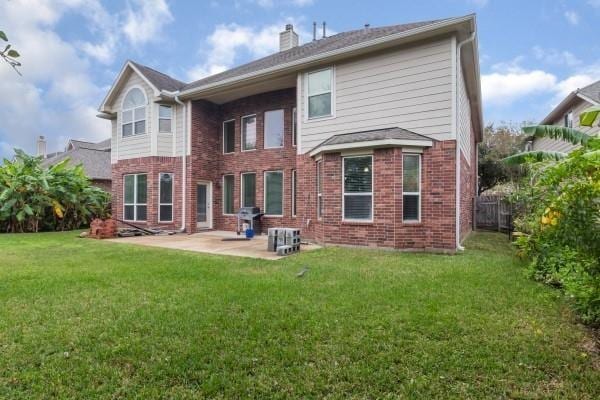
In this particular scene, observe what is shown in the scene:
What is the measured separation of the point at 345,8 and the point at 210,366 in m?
14.7

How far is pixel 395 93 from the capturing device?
30.8 ft

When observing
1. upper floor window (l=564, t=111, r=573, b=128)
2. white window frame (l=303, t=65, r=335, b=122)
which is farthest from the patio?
upper floor window (l=564, t=111, r=573, b=128)

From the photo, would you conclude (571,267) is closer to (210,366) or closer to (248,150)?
(210,366)

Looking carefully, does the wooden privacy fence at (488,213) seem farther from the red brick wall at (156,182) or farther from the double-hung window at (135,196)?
the double-hung window at (135,196)

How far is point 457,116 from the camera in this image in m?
8.71

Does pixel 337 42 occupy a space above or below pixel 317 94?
above

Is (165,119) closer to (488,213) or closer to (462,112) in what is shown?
(462,112)

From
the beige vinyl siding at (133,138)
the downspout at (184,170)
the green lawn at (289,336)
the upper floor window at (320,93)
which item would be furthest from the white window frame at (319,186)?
the beige vinyl siding at (133,138)

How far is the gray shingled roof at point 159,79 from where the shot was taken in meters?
14.0

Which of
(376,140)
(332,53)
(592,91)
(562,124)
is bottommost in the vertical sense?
(376,140)

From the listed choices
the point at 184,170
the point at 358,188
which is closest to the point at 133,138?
the point at 184,170

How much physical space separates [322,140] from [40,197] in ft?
39.5

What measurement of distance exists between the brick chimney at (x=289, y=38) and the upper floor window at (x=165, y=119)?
240 inches

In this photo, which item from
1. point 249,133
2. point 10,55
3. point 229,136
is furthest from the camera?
point 229,136
